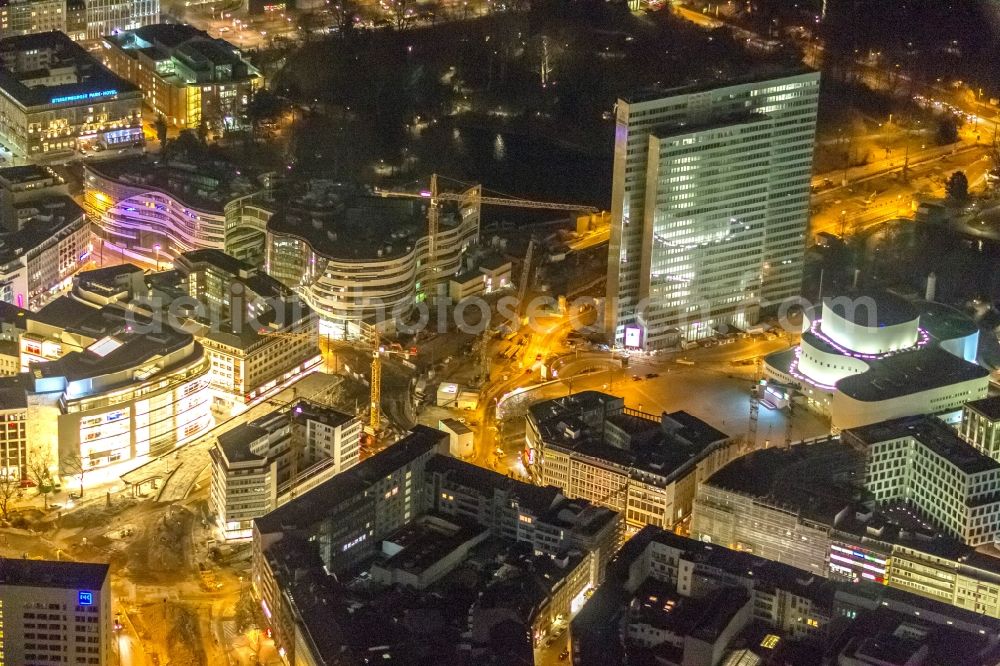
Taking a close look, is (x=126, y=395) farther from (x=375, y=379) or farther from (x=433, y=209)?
(x=433, y=209)

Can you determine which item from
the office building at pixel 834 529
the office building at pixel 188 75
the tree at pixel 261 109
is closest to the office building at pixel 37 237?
the office building at pixel 188 75

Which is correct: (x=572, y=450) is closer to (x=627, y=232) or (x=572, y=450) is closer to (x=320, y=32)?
(x=627, y=232)

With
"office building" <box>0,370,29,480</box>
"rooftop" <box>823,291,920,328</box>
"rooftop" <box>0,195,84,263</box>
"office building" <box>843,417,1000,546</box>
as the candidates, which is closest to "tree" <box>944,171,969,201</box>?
"rooftop" <box>823,291,920,328</box>

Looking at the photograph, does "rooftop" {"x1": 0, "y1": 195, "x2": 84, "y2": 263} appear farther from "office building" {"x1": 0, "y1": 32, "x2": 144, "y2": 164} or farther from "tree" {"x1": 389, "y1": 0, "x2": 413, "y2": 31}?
"tree" {"x1": 389, "y1": 0, "x2": 413, "y2": 31}

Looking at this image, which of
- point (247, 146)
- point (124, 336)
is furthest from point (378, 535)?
point (247, 146)

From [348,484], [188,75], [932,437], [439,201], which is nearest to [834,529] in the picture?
[932,437]
